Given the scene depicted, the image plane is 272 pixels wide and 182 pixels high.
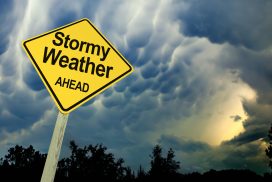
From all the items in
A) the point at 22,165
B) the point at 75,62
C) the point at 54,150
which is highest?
the point at 22,165

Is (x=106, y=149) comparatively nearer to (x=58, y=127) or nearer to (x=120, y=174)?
(x=120, y=174)

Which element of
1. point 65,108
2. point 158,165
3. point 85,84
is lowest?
point 65,108

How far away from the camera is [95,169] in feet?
300

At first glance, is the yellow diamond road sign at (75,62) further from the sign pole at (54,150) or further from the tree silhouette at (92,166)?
the tree silhouette at (92,166)

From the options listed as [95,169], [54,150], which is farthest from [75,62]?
[95,169]

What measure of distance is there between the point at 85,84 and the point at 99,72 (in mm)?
247

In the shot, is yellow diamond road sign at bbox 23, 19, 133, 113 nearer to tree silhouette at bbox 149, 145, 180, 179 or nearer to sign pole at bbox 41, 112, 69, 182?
sign pole at bbox 41, 112, 69, 182

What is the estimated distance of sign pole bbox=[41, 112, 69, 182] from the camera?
2826 mm

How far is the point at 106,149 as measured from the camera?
10006cm

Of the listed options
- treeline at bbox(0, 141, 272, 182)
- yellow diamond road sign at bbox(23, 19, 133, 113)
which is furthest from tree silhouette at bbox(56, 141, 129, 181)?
yellow diamond road sign at bbox(23, 19, 133, 113)

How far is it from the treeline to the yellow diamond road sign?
67.2 meters

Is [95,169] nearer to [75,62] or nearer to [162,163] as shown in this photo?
[162,163]

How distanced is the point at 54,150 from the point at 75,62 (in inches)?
43.1

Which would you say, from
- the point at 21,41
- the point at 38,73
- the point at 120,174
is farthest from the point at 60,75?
the point at 120,174
